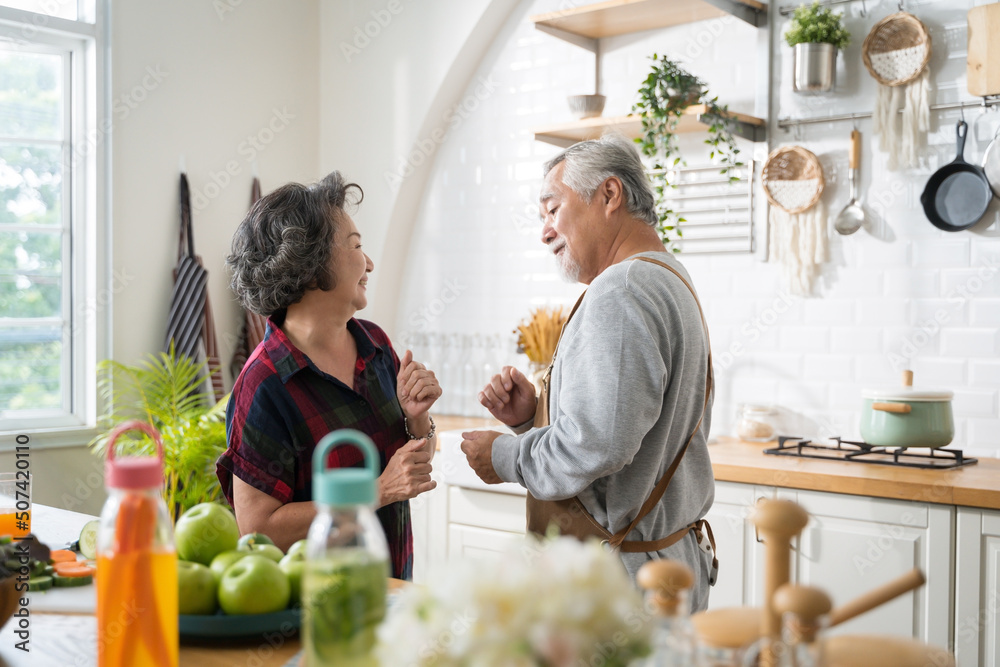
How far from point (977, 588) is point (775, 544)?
6.43 ft

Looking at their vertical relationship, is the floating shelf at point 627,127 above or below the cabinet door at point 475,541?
above

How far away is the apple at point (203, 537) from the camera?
124cm

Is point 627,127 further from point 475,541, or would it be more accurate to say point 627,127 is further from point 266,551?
point 266,551

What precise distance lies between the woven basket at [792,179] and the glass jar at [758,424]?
0.75 meters

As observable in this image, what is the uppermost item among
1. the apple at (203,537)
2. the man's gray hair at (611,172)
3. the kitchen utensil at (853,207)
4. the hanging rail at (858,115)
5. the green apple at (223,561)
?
the hanging rail at (858,115)

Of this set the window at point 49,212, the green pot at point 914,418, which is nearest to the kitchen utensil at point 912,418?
the green pot at point 914,418

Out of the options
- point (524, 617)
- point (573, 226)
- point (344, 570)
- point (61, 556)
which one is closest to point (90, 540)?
point (61, 556)

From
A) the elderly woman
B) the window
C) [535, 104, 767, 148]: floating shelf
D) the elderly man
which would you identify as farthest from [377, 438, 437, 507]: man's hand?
the window

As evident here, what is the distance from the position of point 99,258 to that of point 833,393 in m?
3.05

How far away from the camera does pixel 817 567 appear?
107 inches

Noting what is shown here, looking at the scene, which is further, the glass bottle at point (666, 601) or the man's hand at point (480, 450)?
the man's hand at point (480, 450)

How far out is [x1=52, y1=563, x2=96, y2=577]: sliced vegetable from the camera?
1539 mm

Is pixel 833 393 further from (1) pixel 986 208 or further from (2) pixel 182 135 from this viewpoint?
(2) pixel 182 135

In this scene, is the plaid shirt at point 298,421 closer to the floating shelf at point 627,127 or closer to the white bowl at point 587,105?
the floating shelf at point 627,127
